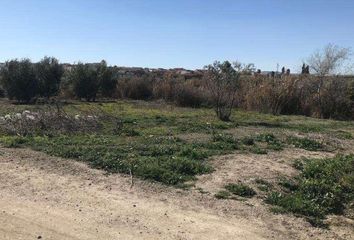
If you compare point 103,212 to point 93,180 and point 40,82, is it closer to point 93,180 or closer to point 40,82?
point 93,180

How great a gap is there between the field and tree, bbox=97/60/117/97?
18075mm

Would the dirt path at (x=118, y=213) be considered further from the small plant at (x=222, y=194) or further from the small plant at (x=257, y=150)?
the small plant at (x=257, y=150)

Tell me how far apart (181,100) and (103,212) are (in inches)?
830

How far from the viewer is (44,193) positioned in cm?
749

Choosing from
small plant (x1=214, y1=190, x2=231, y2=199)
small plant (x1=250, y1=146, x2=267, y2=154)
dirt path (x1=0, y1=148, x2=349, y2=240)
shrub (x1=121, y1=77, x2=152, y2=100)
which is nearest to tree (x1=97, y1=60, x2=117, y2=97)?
shrub (x1=121, y1=77, x2=152, y2=100)

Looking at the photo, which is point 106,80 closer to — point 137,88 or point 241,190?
point 137,88

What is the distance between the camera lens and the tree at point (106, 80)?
3100 centimetres

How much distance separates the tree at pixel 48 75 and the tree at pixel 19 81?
2.48 feet

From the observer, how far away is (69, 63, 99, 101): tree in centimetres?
2934

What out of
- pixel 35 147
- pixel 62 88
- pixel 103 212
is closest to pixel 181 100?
pixel 62 88

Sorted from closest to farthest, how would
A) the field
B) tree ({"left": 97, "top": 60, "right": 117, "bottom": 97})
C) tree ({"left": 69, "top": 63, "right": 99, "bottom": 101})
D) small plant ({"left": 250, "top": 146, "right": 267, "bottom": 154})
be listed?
1. the field
2. small plant ({"left": 250, "top": 146, "right": 267, "bottom": 154})
3. tree ({"left": 69, "top": 63, "right": 99, "bottom": 101})
4. tree ({"left": 97, "top": 60, "right": 117, "bottom": 97})

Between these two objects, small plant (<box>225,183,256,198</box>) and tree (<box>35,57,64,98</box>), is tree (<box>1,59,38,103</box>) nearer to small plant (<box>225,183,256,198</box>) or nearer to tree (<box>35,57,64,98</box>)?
tree (<box>35,57,64,98</box>)

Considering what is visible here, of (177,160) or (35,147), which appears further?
(35,147)

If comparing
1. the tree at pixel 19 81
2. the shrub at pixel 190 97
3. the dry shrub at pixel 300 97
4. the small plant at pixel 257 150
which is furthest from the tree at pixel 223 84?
the tree at pixel 19 81
